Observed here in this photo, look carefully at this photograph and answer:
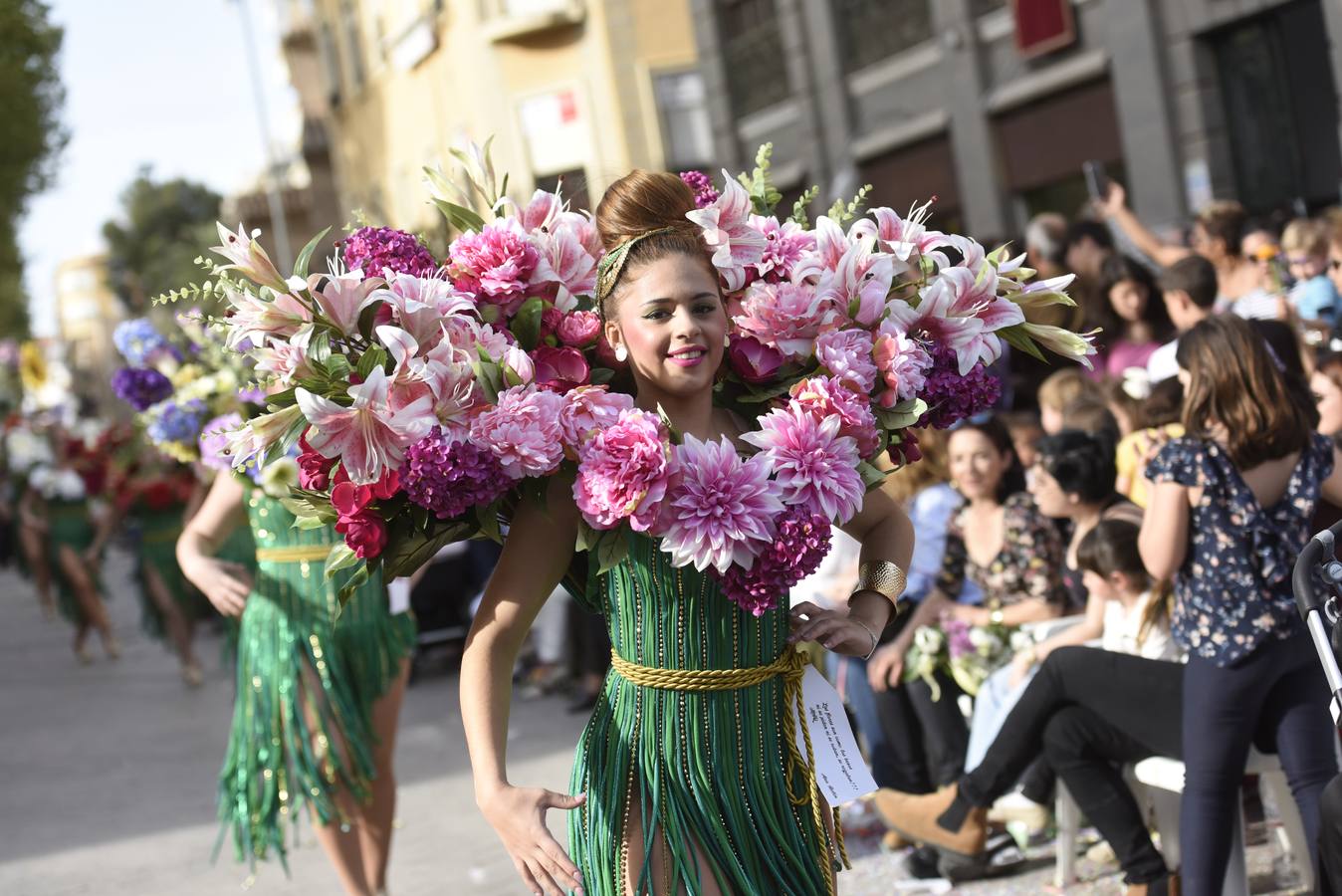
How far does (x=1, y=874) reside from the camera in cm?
714

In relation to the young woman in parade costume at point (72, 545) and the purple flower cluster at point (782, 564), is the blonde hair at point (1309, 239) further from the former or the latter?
the young woman in parade costume at point (72, 545)

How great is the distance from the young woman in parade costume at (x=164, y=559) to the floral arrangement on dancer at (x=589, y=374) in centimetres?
944

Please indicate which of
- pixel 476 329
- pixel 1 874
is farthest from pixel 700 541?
pixel 1 874

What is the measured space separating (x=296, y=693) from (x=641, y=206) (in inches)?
110

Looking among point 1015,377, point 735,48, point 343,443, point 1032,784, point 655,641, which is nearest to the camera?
point 343,443

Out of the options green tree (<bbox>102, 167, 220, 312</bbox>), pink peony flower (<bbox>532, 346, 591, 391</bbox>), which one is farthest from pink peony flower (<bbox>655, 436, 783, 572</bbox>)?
green tree (<bbox>102, 167, 220, 312</bbox>)

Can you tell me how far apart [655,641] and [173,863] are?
182 inches

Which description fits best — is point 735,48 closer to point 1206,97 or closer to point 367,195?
point 1206,97

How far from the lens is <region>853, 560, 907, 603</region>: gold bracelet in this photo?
3336 mm

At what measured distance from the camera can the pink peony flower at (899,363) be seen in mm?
3131

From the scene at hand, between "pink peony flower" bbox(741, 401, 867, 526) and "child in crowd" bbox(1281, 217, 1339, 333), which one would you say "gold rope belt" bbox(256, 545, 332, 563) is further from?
"child in crowd" bbox(1281, 217, 1339, 333)

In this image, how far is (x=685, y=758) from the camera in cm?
307

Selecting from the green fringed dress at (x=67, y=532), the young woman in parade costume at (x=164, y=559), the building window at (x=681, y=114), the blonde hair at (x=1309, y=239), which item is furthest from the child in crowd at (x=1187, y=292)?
the building window at (x=681, y=114)

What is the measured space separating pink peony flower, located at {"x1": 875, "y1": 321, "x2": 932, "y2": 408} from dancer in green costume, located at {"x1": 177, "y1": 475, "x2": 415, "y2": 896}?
2.69 meters
